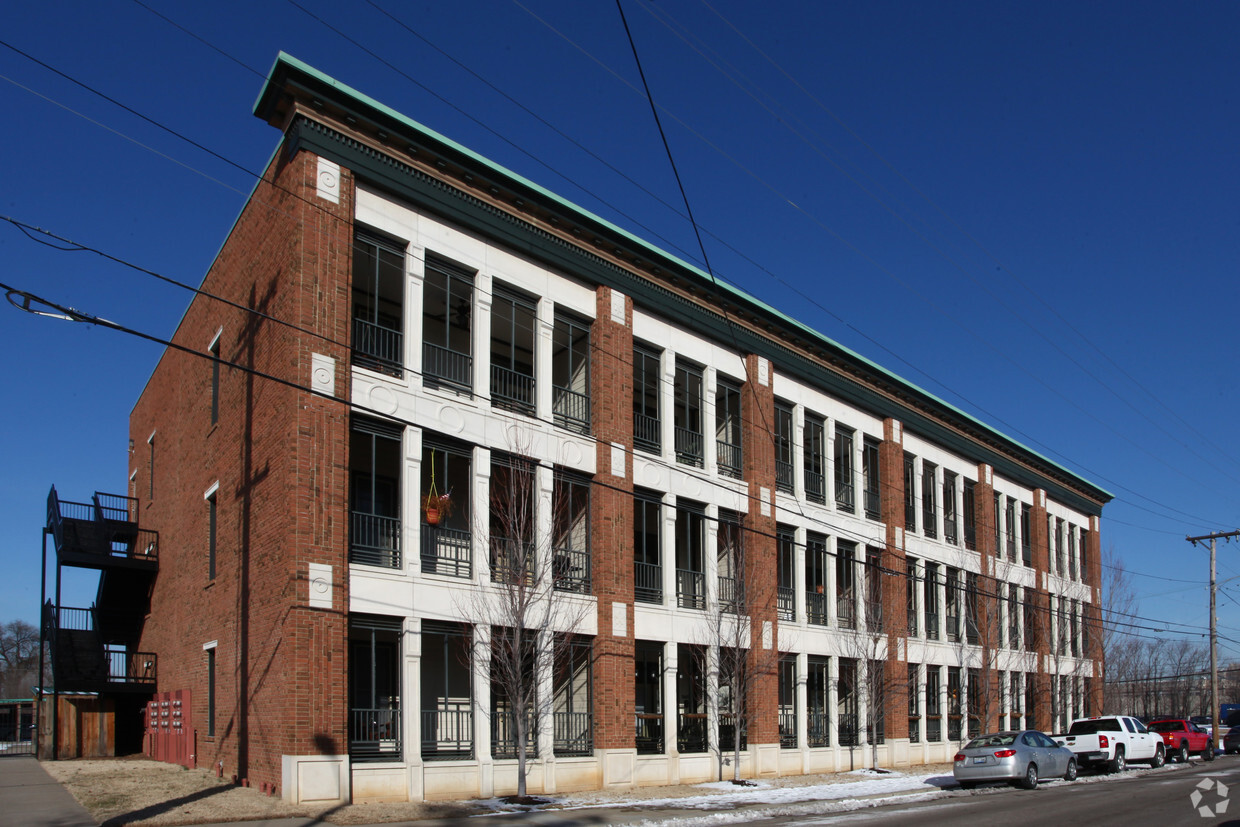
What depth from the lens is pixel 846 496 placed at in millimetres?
36000

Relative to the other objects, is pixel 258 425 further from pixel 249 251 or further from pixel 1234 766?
pixel 1234 766

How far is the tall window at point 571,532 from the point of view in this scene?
2419 cm

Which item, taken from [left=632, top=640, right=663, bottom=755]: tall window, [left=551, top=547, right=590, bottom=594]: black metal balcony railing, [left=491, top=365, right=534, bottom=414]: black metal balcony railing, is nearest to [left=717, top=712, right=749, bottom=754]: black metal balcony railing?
[left=632, top=640, right=663, bottom=755]: tall window

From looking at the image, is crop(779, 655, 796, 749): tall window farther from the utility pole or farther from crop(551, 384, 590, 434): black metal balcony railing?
the utility pole

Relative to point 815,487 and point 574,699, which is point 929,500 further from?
point 574,699

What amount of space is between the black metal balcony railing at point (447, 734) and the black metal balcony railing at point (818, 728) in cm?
1374

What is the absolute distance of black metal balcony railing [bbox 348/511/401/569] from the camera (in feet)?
66.7

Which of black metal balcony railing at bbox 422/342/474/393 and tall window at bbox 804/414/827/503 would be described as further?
tall window at bbox 804/414/827/503

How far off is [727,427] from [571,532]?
7.39m

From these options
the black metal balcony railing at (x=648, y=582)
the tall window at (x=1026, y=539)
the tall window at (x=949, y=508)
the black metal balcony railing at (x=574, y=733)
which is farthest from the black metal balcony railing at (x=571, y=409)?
the tall window at (x=1026, y=539)

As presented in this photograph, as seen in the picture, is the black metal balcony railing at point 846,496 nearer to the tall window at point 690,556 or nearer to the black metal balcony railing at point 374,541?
the tall window at point 690,556

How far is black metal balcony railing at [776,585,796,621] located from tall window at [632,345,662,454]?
22.8 ft

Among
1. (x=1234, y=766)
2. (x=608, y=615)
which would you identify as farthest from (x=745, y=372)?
(x=1234, y=766)

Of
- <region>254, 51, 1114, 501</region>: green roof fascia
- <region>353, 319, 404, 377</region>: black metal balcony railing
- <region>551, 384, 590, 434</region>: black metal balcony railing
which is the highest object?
<region>254, 51, 1114, 501</region>: green roof fascia
